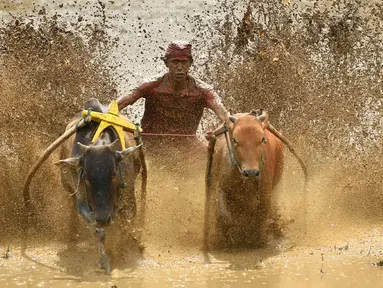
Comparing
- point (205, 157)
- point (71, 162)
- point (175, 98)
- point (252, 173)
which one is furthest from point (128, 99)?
point (252, 173)

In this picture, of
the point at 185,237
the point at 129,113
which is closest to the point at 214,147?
the point at 185,237

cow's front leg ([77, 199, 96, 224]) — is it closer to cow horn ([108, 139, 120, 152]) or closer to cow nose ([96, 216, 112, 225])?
cow nose ([96, 216, 112, 225])

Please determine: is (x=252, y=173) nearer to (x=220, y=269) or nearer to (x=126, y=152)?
(x=220, y=269)

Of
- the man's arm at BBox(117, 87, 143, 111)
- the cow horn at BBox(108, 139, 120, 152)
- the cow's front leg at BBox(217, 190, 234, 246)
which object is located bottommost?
the cow's front leg at BBox(217, 190, 234, 246)

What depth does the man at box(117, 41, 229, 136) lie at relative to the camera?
35.8 ft

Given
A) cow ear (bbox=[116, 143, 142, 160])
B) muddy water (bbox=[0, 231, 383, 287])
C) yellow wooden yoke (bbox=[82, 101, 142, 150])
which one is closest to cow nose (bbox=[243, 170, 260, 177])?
muddy water (bbox=[0, 231, 383, 287])

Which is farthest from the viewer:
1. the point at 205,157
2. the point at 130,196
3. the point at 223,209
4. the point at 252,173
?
the point at 205,157

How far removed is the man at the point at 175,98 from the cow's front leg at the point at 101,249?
1985mm

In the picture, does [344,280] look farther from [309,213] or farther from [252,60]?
[252,60]

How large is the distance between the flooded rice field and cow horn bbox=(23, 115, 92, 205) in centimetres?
42

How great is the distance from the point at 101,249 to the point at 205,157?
240 cm

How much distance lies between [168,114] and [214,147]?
1.01 m

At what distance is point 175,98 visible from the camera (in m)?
11.2

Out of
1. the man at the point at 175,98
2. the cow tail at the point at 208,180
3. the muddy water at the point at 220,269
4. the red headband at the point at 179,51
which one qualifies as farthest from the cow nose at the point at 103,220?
the red headband at the point at 179,51
